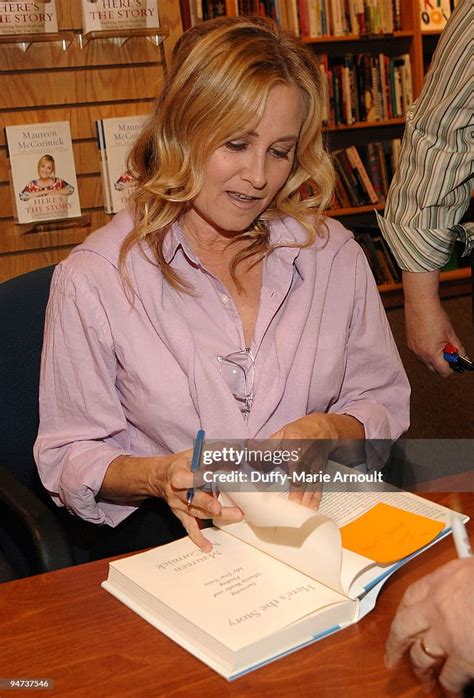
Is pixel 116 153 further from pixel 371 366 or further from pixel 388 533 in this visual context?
pixel 388 533

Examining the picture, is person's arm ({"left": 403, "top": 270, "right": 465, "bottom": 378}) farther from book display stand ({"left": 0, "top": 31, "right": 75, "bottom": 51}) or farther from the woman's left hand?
book display stand ({"left": 0, "top": 31, "right": 75, "bottom": 51})

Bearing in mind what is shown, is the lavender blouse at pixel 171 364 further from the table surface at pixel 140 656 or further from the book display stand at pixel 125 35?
the book display stand at pixel 125 35

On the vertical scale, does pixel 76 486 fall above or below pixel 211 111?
below

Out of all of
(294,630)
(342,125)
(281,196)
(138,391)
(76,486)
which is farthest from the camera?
(342,125)

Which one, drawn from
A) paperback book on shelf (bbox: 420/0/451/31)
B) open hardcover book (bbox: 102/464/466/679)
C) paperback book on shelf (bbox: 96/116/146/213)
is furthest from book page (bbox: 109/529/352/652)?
paperback book on shelf (bbox: 420/0/451/31)

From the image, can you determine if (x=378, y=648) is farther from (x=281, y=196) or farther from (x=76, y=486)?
(x=281, y=196)

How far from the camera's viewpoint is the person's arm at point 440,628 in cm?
93

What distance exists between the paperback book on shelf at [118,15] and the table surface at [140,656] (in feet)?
6.71

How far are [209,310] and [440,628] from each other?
36.5 inches

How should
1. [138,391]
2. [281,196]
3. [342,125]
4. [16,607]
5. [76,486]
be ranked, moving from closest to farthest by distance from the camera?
[16,607], [76,486], [138,391], [281,196], [342,125]

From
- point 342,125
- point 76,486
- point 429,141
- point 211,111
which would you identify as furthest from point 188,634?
point 342,125

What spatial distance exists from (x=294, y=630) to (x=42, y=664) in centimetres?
31

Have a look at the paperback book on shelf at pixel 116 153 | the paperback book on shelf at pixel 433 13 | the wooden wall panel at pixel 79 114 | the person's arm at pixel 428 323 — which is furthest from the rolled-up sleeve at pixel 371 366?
the paperback book on shelf at pixel 433 13

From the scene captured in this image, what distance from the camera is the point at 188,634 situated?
107 centimetres
